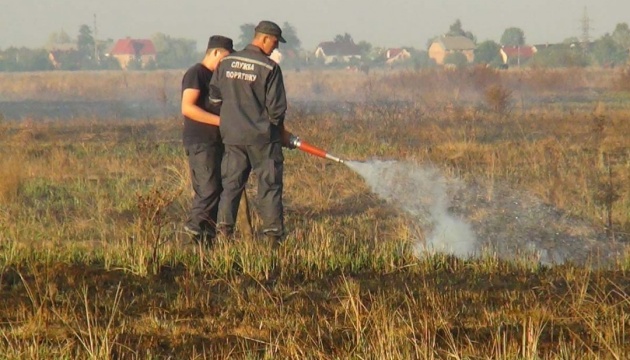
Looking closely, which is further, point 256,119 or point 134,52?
point 134,52

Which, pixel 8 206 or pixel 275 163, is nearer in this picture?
pixel 275 163

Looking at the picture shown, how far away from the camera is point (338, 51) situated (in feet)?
400

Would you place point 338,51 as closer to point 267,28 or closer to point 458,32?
point 458,32

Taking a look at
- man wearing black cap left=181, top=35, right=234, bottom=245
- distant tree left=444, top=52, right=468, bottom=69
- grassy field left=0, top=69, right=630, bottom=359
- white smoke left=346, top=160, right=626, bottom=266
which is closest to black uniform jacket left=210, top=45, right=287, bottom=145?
man wearing black cap left=181, top=35, right=234, bottom=245

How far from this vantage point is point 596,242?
10102mm

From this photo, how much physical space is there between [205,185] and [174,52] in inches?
4637

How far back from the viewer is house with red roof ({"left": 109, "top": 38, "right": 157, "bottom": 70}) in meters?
117

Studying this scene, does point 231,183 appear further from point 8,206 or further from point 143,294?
point 8,206

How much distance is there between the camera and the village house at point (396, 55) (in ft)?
393

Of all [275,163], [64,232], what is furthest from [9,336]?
[64,232]

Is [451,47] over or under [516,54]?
over

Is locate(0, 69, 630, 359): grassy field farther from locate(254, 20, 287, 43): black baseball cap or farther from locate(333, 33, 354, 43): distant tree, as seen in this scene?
locate(333, 33, 354, 43): distant tree

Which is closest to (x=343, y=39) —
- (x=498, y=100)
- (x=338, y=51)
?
(x=338, y=51)

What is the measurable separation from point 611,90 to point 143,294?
133 ft
